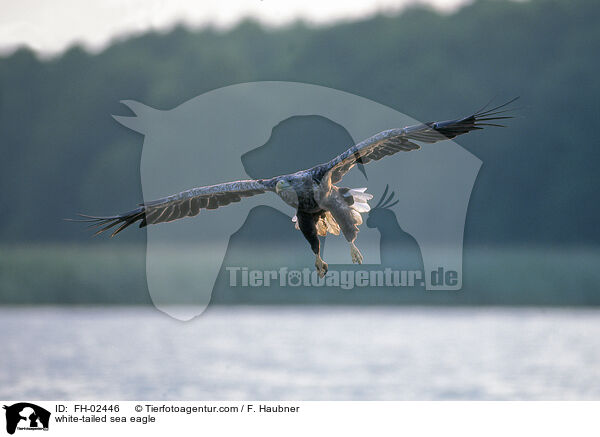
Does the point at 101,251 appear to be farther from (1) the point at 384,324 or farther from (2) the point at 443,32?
(2) the point at 443,32

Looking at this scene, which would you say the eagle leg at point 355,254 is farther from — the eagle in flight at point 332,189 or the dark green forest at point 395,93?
the dark green forest at point 395,93

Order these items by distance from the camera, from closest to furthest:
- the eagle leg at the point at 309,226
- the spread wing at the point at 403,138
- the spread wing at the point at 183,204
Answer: the spread wing at the point at 403,138, the eagle leg at the point at 309,226, the spread wing at the point at 183,204

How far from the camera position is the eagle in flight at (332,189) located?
8383 millimetres

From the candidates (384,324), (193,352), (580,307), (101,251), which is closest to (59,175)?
(101,251)

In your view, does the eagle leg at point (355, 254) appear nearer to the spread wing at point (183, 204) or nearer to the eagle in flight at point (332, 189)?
the eagle in flight at point (332, 189)

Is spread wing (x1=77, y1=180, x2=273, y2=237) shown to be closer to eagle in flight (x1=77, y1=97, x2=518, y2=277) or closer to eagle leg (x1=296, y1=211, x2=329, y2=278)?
eagle in flight (x1=77, y1=97, x2=518, y2=277)

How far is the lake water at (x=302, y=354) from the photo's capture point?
2103 cm

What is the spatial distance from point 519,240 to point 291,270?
6884 millimetres

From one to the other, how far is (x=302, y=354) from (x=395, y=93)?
8851mm

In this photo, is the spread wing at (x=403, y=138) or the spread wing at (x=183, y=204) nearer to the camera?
the spread wing at (x=403, y=138)
